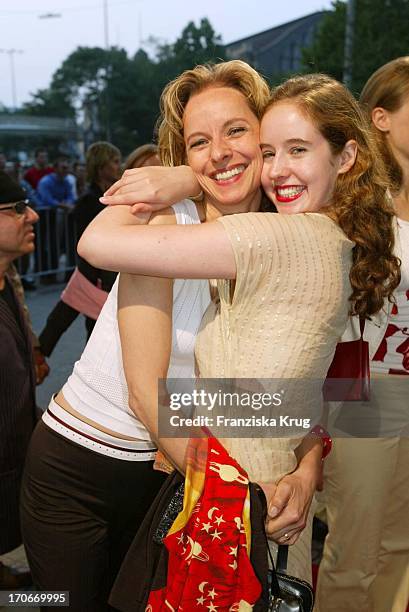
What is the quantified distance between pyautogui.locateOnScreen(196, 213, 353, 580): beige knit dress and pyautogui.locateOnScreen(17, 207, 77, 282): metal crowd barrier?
8.92m

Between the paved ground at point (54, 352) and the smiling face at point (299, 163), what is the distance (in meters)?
2.34

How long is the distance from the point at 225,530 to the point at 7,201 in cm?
237

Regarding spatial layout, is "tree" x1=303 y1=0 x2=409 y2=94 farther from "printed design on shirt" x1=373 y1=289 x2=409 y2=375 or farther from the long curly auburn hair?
the long curly auburn hair

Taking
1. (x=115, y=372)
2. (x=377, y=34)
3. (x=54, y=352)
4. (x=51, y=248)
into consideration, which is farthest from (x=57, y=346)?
(x=377, y=34)

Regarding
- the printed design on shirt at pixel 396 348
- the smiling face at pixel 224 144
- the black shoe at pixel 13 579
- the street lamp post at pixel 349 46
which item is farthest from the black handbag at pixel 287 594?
the street lamp post at pixel 349 46

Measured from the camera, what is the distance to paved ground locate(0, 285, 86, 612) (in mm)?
3726

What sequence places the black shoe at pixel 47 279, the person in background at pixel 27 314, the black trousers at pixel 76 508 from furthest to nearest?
the black shoe at pixel 47 279
the person in background at pixel 27 314
the black trousers at pixel 76 508

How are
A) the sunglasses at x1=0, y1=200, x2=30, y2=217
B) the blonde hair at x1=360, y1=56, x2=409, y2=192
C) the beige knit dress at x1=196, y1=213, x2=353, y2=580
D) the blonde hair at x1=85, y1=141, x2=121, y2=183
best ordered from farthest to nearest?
the blonde hair at x1=85, y1=141, x2=121, y2=183, the sunglasses at x1=0, y1=200, x2=30, y2=217, the blonde hair at x1=360, y1=56, x2=409, y2=192, the beige knit dress at x1=196, y1=213, x2=353, y2=580

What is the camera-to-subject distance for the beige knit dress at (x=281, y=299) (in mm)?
1576

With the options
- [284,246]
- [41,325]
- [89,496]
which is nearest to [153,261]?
[284,246]

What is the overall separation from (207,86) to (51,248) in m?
9.04

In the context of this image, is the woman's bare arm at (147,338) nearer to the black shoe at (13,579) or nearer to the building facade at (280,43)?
the black shoe at (13,579)

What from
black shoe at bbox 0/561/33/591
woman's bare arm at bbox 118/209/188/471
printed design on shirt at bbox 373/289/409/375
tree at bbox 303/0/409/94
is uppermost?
tree at bbox 303/0/409/94

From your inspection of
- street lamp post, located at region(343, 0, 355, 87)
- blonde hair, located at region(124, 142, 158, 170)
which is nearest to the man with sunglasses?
blonde hair, located at region(124, 142, 158, 170)
